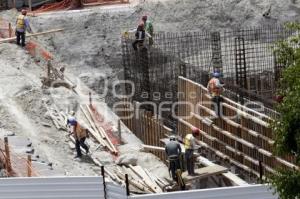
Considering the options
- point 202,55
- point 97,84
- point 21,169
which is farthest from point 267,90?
point 21,169

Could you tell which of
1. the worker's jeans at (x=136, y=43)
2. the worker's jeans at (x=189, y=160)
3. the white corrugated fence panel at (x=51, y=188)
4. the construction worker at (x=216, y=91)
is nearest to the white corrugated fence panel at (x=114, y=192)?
the white corrugated fence panel at (x=51, y=188)

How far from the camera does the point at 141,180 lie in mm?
19594

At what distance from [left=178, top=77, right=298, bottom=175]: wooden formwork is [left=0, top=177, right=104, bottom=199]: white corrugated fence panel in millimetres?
4399

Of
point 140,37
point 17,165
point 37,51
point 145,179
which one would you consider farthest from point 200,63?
point 17,165

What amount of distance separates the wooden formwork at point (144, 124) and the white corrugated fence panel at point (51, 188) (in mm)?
6603

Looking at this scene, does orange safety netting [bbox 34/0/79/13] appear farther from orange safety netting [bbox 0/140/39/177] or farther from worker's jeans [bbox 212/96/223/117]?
orange safety netting [bbox 0/140/39/177]

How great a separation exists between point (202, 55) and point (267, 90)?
318 centimetres

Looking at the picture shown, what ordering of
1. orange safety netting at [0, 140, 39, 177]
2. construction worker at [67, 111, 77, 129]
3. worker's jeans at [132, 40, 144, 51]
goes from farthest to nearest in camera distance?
worker's jeans at [132, 40, 144, 51], construction worker at [67, 111, 77, 129], orange safety netting at [0, 140, 39, 177]

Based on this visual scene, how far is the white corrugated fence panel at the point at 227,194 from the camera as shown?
49.9 ft

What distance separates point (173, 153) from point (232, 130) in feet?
7.95

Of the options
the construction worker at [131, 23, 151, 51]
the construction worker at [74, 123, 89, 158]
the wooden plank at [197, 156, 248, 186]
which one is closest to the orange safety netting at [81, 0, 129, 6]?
the construction worker at [131, 23, 151, 51]

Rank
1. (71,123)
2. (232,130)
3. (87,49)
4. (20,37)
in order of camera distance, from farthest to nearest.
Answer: (87,49)
(20,37)
(71,123)
(232,130)

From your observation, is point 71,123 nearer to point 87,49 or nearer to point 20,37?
point 20,37

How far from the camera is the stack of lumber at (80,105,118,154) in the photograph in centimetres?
2186
